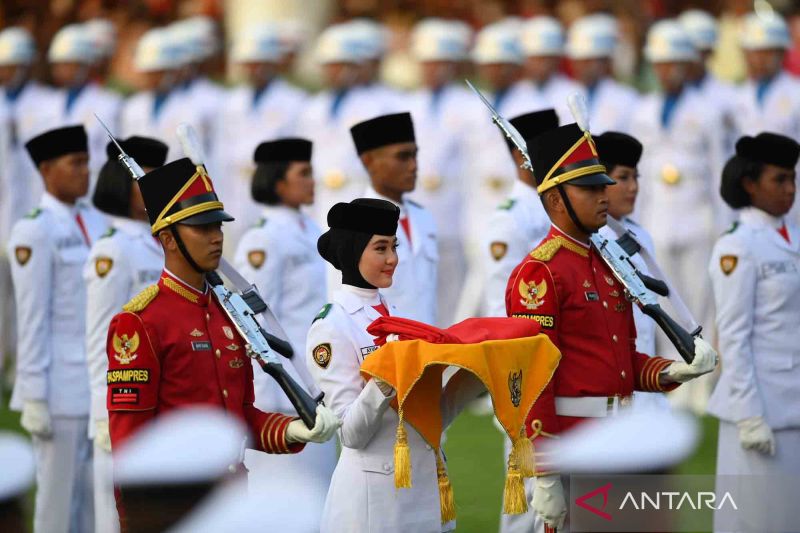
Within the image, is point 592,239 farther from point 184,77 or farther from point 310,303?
point 184,77

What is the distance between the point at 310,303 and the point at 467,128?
6.01 m

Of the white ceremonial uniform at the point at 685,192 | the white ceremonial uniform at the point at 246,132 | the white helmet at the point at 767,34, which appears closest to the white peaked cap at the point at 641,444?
the white ceremonial uniform at the point at 685,192

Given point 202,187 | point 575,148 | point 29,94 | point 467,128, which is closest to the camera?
point 202,187

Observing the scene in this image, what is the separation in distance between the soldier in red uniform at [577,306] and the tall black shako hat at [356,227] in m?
0.62

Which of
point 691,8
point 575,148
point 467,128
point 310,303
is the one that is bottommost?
point 310,303

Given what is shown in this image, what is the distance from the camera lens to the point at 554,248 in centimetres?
623

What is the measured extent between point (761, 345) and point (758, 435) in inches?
17.3

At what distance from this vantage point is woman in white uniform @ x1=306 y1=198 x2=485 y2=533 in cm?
570

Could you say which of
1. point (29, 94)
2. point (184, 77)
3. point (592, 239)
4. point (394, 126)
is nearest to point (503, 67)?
point (184, 77)

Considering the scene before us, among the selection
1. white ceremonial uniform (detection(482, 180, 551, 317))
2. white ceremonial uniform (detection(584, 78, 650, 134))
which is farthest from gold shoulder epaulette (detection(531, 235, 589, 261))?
white ceremonial uniform (detection(584, 78, 650, 134))

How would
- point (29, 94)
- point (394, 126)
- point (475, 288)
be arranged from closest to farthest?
point (394, 126)
point (475, 288)
point (29, 94)

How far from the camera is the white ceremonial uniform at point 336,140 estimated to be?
13.8 metres

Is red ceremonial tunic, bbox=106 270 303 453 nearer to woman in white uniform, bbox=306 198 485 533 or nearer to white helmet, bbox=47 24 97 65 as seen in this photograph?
woman in white uniform, bbox=306 198 485 533

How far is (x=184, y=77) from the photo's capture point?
1573cm
